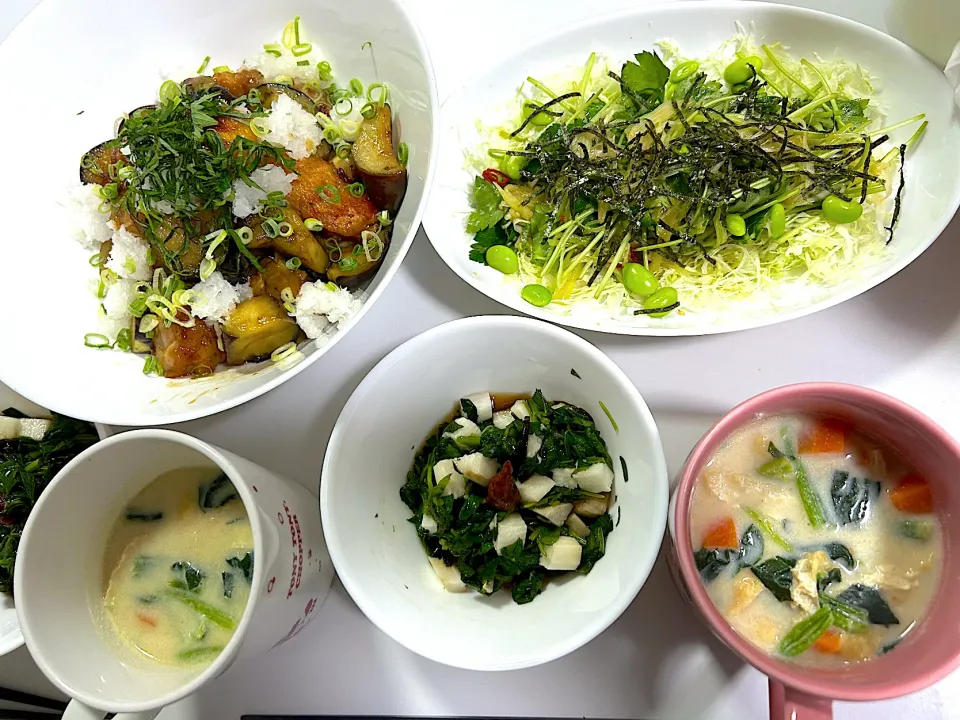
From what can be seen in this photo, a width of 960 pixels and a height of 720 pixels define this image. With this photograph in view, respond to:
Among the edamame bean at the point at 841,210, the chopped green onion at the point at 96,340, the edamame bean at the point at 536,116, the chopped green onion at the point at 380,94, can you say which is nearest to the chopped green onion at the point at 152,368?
the chopped green onion at the point at 96,340

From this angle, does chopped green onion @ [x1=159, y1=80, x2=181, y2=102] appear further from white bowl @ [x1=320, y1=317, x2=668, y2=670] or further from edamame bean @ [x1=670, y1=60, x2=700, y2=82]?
edamame bean @ [x1=670, y1=60, x2=700, y2=82]

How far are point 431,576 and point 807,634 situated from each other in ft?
2.06

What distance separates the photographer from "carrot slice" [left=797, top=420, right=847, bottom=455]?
3.59ft

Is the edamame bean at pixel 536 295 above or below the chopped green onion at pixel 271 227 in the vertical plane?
below

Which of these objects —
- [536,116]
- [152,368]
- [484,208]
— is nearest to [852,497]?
[484,208]

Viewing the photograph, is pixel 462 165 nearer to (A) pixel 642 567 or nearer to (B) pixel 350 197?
(B) pixel 350 197

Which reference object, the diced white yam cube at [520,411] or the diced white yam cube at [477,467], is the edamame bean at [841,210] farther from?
the diced white yam cube at [477,467]

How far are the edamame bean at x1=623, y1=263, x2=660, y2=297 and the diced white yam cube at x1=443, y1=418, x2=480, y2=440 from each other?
0.43 meters

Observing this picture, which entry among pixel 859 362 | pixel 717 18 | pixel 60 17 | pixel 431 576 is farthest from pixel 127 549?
pixel 717 18

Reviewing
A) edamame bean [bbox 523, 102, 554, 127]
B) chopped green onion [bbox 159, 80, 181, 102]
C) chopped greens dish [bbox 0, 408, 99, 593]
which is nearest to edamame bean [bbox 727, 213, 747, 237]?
edamame bean [bbox 523, 102, 554, 127]

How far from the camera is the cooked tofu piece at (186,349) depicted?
1.22m

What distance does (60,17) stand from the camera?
125cm

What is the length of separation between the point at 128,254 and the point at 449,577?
846 mm

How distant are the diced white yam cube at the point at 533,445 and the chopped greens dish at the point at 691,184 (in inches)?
11.1
